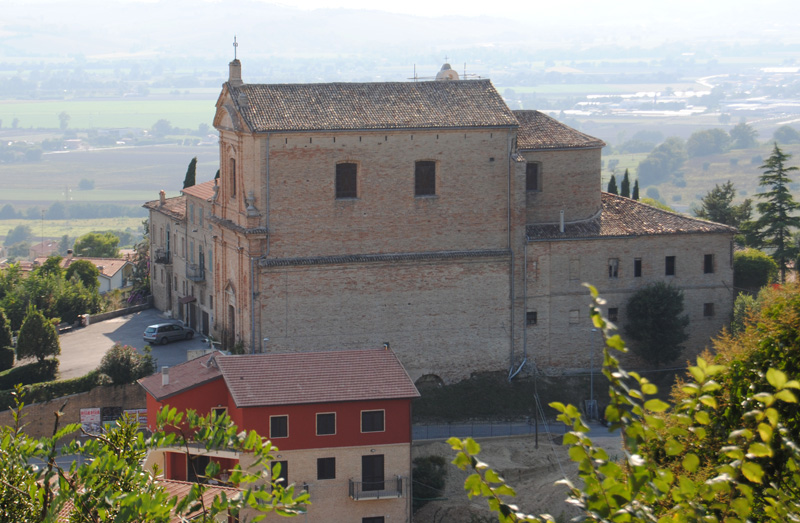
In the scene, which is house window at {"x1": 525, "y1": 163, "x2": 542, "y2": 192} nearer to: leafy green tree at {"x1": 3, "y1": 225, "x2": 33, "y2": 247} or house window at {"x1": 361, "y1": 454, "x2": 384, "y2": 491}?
house window at {"x1": 361, "y1": 454, "x2": 384, "y2": 491}

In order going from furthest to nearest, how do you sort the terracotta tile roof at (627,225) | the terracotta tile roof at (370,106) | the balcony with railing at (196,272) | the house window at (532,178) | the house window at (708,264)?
the balcony with railing at (196,272), the house window at (708,264), the house window at (532,178), the terracotta tile roof at (627,225), the terracotta tile roof at (370,106)

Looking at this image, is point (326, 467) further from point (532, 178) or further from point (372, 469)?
point (532, 178)

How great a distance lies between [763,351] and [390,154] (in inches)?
818

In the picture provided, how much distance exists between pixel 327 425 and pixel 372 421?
1.19m

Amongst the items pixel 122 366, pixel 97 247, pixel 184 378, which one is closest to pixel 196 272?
pixel 122 366

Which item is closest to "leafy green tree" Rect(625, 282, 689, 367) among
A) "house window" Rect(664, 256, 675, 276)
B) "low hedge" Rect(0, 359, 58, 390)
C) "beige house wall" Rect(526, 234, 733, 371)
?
"beige house wall" Rect(526, 234, 733, 371)

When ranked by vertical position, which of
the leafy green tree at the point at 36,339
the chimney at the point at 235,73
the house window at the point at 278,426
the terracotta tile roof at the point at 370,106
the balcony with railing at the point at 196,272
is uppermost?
the chimney at the point at 235,73

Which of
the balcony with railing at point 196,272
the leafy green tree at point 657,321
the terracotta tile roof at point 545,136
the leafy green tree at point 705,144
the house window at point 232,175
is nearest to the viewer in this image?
the house window at point 232,175

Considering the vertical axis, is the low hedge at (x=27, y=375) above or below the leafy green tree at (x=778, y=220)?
below

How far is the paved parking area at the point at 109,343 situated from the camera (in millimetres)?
40312

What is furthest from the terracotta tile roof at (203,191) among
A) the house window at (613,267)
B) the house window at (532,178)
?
the house window at (613,267)

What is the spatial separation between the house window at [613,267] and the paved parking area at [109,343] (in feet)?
46.4

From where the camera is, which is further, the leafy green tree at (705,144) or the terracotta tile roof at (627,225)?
the leafy green tree at (705,144)

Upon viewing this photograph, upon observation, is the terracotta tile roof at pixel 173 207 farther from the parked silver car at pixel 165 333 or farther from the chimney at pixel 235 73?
the chimney at pixel 235 73
